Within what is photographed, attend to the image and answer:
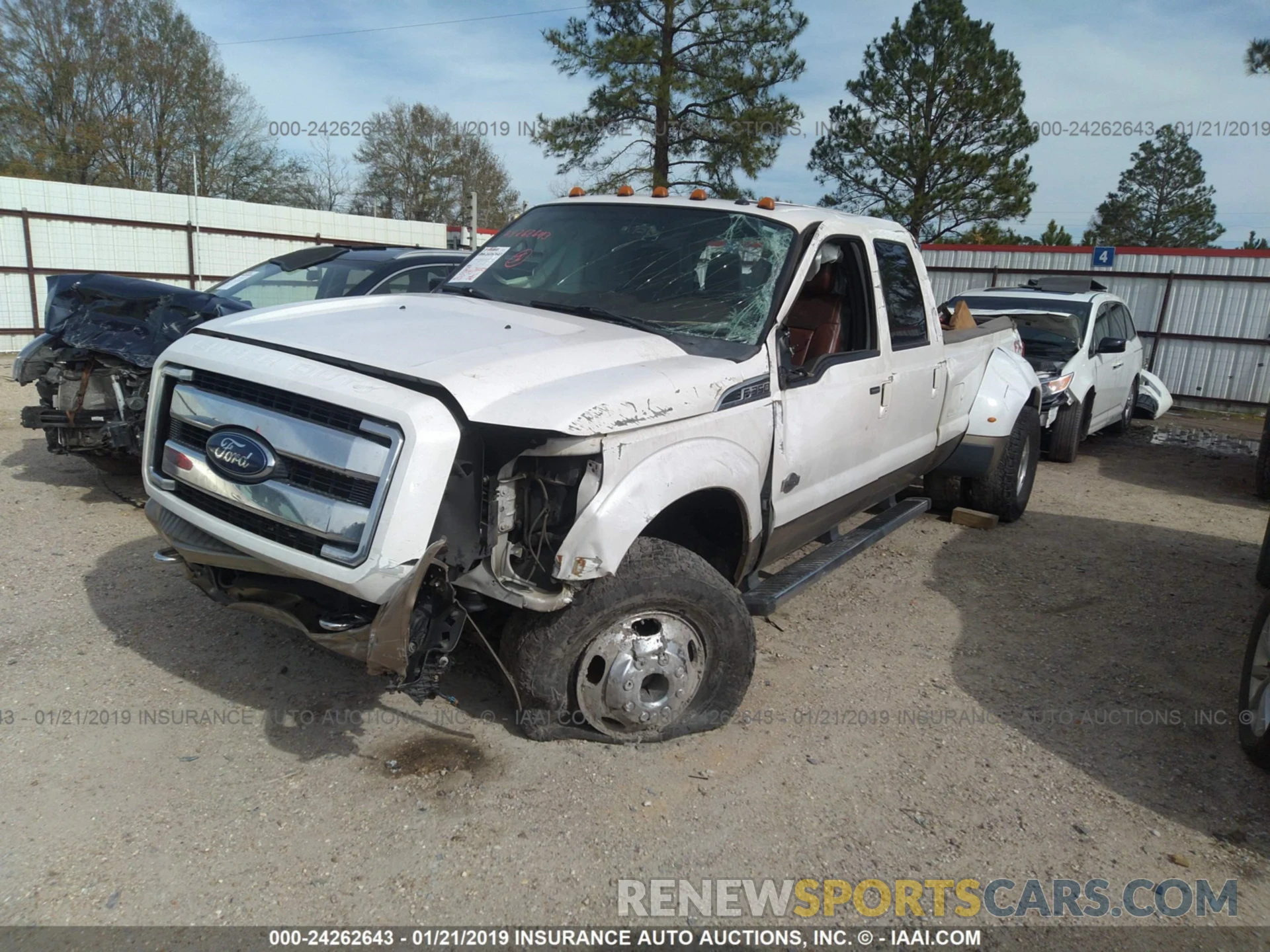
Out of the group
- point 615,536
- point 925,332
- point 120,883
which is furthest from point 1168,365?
point 120,883

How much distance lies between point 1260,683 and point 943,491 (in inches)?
131

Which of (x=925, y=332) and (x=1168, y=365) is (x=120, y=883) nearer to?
(x=925, y=332)

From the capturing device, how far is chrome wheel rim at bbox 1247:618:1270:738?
129 inches

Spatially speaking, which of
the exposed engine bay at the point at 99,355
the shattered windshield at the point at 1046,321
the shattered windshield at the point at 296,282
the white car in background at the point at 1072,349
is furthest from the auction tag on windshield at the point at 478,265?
the shattered windshield at the point at 1046,321

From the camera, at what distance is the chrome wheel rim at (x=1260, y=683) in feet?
10.8

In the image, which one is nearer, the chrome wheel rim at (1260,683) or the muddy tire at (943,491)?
the chrome wheel rim at (1260,683)

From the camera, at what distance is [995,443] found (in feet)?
20.1

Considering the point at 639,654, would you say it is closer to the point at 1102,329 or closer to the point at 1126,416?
the point at 1102,329

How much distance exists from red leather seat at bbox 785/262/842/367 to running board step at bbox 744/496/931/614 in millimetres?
1022

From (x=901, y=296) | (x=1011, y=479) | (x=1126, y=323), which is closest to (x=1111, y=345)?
(x=1126, y=323)

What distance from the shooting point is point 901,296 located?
192 inches

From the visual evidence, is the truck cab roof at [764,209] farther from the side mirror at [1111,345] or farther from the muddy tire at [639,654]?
the side mirror at [1111,345]

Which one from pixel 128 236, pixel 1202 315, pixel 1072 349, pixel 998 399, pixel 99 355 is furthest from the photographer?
pixel 1202 315

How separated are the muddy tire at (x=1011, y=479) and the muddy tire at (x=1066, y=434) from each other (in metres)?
2.97
